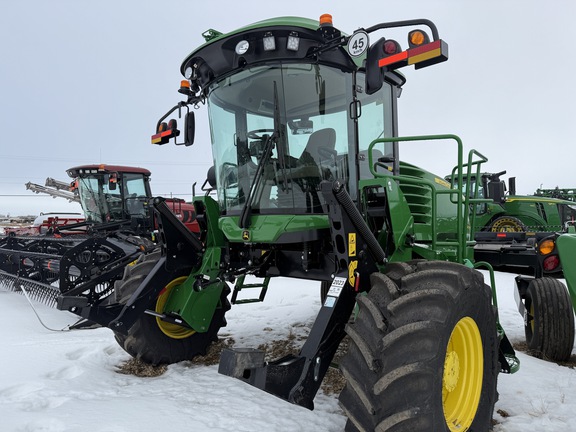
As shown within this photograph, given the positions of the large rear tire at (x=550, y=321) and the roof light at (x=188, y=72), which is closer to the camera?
the roof light at (x=188, y=72)

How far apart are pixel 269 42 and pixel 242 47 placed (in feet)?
0.69

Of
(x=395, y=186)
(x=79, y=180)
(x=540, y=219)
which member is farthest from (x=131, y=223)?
(x=540, y=219)

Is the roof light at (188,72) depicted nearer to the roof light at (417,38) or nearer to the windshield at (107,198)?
the roof light at (417,38)

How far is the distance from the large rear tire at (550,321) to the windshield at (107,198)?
A: 10378 millimetres

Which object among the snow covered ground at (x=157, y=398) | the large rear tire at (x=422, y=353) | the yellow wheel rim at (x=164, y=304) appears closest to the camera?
the large rear tire at (x=422, y=353)

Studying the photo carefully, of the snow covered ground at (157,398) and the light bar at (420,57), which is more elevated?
the light bar at (420,57)

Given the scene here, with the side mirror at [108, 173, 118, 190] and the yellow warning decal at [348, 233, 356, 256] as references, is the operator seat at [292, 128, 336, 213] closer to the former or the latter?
the yellow warning decal at [348, 233, 356, 256]

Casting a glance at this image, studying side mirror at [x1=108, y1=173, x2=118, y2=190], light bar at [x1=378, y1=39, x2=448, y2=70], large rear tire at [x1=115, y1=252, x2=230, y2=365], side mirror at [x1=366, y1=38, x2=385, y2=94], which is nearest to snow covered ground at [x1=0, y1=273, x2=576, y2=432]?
large rear tire at [x1=115, y1=252, x2=230, y2=365]

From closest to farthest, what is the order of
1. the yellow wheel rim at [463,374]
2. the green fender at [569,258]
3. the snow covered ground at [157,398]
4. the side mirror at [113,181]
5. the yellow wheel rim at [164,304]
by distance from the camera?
the yellow wheel rim at [463,374] < the snow covered ground at [157,398] < the green fender at [569,258] < the yellow wheel rim at [164,304] < the side mirror at [113,181]

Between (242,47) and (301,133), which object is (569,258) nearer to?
(301,133)

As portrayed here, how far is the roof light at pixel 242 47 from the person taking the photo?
3260 mm

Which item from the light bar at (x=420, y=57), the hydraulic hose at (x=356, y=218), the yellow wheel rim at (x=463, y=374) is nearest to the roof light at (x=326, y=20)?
the light bar at (x=420, y=57)

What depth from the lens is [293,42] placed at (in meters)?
3.19

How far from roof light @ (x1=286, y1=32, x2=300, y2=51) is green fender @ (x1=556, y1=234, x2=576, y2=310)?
2729mm
